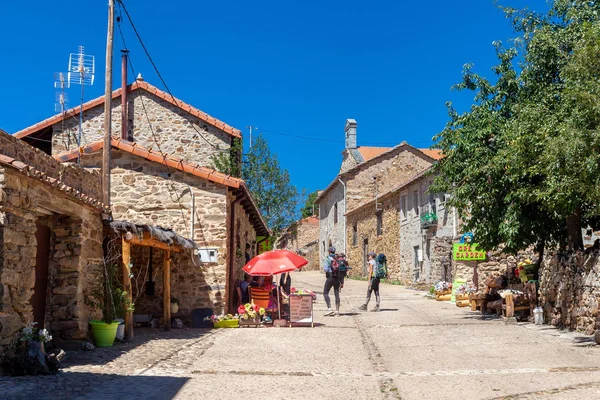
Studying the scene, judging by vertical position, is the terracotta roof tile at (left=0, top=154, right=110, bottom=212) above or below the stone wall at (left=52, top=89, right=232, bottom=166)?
below

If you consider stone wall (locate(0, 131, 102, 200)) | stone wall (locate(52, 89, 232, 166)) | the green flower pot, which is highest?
stone wall (locate(52, 89, 232, 166))

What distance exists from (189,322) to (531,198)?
25.0 feet

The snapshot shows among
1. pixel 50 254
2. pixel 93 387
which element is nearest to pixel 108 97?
pixel 50 254

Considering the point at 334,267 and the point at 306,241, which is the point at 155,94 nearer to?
the point at 334,267

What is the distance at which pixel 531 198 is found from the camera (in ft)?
38.1

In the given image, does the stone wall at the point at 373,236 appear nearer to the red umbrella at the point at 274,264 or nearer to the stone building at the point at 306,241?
the stone building at the point at 306,241

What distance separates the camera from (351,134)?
38469 millimetres

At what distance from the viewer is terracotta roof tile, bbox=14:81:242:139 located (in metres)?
18.3

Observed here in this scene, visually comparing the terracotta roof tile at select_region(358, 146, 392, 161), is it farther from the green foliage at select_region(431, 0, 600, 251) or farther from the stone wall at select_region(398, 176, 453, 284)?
the green foliage at select_region(431, 0, 600, 251)

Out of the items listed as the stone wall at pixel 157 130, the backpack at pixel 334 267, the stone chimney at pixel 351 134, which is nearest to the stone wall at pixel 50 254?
the backpack at pixel 334 267

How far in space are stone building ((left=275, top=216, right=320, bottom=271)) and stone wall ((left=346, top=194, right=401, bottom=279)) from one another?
10027 millimetres

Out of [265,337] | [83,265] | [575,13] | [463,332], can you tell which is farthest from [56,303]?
[575,13]

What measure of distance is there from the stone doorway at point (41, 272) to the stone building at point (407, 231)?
13156 mm

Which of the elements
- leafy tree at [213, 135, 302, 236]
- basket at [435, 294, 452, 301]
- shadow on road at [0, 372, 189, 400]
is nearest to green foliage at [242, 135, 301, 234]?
leafy tree at [213, 135, 302, 236]
